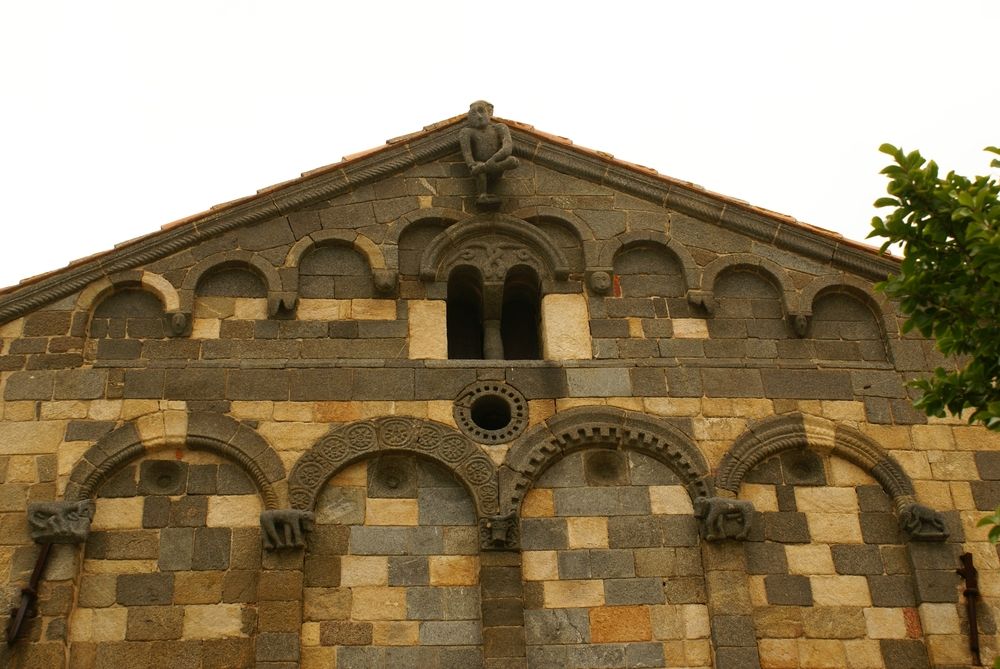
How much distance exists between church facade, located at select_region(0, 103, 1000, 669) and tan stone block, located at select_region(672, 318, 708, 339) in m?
0.03

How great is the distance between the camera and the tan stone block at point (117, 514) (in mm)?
10391

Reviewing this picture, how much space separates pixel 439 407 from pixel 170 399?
7.49ft

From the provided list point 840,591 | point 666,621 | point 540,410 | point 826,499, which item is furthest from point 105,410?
point 840,591

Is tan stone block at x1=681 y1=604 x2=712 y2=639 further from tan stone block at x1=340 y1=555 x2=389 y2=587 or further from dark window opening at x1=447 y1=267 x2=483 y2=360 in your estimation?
dark window opening at x1=447 y1=267 x2=483 y2=360

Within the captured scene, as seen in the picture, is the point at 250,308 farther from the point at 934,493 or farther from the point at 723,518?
the point at 934,493

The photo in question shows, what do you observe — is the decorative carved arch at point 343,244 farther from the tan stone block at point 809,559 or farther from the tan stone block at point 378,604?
the tan stone block at point 809,559

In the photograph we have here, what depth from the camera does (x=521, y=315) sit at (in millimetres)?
12297

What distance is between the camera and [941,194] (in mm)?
8578

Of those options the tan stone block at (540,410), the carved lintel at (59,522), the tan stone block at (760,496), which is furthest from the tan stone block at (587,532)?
the carved lintel at (59,522)

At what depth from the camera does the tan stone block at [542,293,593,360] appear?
11508 mm

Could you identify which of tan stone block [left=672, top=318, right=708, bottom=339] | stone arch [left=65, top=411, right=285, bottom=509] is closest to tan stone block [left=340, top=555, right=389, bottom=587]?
stone arch [left=65, top=411, right=285, bottom=509]

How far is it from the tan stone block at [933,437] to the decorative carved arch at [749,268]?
151 centimetres

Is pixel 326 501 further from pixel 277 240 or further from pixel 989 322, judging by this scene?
pixel 989 322

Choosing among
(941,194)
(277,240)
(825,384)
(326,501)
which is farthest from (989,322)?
(277,240)
